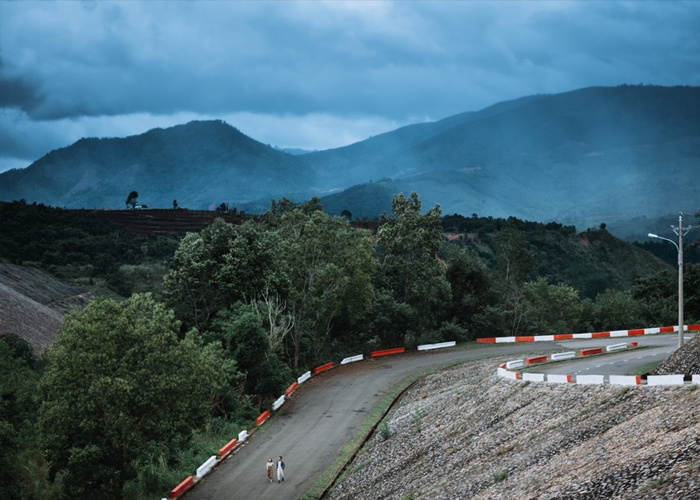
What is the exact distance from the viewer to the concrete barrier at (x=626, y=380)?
3384 centimetres

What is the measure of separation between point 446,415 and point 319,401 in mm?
13822

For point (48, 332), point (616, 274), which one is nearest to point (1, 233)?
point (48, 332)

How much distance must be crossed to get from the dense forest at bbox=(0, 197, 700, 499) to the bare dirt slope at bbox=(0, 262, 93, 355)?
19.3ft

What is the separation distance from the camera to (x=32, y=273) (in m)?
112

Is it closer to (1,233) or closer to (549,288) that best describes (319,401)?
(549,288)

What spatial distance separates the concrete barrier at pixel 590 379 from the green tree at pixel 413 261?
3532cm

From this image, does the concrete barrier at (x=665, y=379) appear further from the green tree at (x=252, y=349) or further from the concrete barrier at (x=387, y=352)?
the concrete barrier at (x=387, y=352)

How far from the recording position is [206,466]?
41656 mm

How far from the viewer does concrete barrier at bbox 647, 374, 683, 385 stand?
3153 cm

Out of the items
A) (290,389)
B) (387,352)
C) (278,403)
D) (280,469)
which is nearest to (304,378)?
(290,389)

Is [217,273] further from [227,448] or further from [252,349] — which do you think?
[227,448]

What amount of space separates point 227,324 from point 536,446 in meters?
29.4

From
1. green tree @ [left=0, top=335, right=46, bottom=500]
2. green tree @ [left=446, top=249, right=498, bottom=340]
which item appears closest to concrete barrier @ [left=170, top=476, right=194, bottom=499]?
green tree @ [left=0, top=335, right=46, bottom=500]

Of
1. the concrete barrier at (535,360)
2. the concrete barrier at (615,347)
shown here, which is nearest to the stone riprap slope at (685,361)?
the concrete barrier at (535,360)
